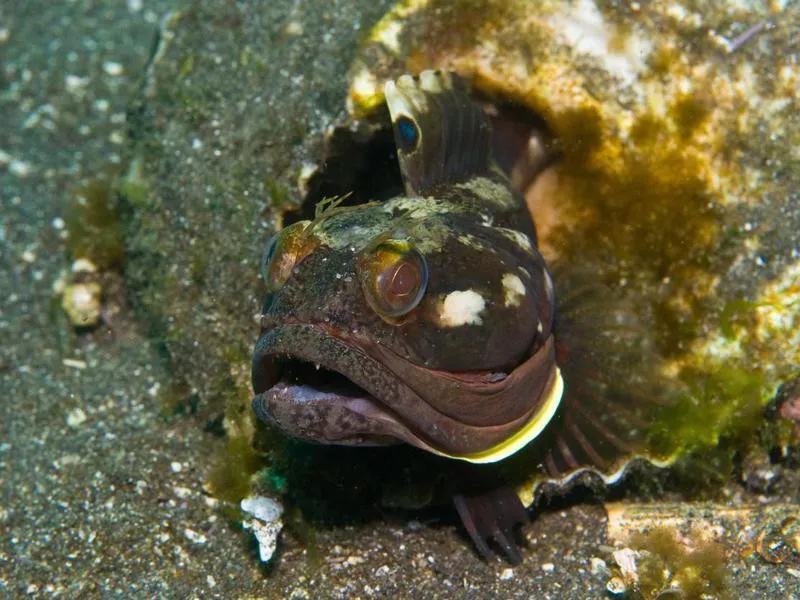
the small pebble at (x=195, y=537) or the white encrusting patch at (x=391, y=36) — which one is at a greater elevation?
the white encrusting patch at (x=391, y=36)

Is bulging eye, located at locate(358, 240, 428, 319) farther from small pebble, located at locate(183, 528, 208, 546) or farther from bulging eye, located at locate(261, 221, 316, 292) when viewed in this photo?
small pebble, located at locate(183, 528, 208, 546)

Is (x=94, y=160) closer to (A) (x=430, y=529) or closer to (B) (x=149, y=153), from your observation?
(B) (x=149, y=153)

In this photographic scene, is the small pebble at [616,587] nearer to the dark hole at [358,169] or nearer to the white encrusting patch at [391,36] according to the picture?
the dark hole at [358,169]

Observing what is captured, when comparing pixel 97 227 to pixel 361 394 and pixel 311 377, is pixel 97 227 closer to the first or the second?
pixel 311 377

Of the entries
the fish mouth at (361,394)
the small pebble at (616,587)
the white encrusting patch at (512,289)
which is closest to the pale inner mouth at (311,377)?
the fish mouth at (361,394)

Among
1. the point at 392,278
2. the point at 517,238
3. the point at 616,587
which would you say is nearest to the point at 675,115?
the point at 517,238

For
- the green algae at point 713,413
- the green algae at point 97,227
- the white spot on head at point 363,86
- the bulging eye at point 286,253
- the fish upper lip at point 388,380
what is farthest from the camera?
the green algae at point 97,227
